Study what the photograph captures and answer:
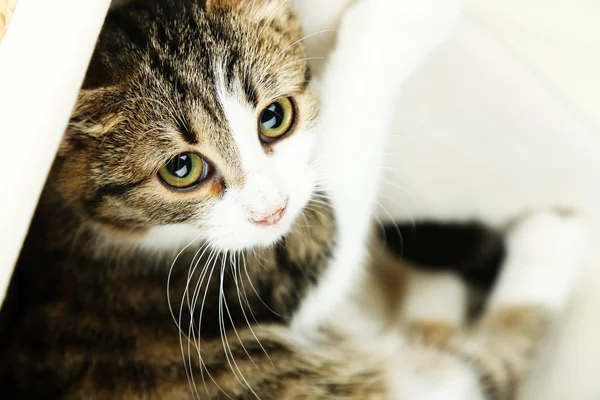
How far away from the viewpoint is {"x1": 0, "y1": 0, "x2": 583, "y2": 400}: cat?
601mm

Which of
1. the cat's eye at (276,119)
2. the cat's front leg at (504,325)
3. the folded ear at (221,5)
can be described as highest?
the folded ear at (221,5)

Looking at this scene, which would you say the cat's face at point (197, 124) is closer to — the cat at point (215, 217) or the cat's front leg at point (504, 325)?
the cat at point (215, 217)

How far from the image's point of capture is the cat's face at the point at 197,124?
1.94 feet

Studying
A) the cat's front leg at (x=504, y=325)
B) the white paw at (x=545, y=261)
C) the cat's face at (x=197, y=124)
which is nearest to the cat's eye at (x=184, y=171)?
the cat's face at (x=197, y=124)

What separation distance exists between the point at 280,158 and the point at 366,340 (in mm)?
494

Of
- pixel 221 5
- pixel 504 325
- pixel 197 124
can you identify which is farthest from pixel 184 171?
pixel 504 325

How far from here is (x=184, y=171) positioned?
63 centimetres

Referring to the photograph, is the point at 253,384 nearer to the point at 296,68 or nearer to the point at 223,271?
the point at 223,271

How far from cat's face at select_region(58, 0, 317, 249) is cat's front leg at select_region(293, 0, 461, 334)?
6cm

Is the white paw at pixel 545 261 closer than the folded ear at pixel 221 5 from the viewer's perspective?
No

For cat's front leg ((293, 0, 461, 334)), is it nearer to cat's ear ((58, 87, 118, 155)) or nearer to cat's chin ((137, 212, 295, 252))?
cat's chin ((137, 212, 295, 252))

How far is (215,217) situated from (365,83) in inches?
10.5

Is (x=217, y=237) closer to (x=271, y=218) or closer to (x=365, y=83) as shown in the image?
(x=271, y=218)

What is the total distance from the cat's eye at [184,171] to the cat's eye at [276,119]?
0.08 meters
